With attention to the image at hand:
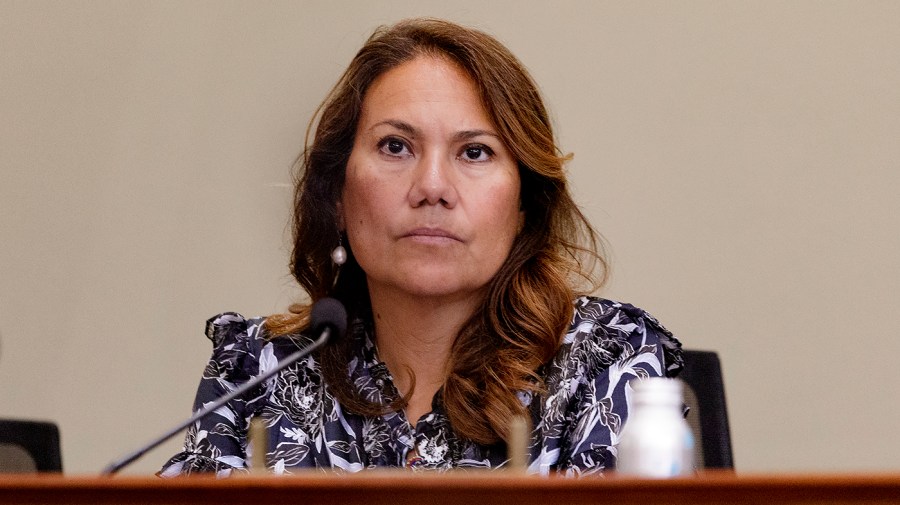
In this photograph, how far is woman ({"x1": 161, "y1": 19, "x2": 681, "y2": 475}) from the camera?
168 cm

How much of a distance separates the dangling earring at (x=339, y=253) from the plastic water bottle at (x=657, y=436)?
2.82ft

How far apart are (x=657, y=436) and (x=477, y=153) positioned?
82 cm

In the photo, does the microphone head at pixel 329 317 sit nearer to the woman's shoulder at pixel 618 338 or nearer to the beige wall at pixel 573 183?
the woman's shoulder at pixel 618 338

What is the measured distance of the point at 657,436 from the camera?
39.3 inches

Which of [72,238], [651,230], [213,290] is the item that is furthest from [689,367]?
[72,238]

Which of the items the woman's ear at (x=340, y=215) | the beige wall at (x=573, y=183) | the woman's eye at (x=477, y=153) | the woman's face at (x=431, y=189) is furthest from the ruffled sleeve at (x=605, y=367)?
the beige wall at (x=573, y=183)

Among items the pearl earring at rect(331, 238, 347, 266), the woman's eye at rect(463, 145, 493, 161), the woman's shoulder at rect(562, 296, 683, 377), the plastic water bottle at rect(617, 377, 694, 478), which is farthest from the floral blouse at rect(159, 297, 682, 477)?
the plastic water bottle at rect(617, 377, 694, 478)

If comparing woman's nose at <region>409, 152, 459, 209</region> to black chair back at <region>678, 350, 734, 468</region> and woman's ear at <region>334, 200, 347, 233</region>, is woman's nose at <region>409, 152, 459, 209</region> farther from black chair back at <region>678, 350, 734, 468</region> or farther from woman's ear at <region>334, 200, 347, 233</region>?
black chair back at <region>678, 350, 734, 468</region>

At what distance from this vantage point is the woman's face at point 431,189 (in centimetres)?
168

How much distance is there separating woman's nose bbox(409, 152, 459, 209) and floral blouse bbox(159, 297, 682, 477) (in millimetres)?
297

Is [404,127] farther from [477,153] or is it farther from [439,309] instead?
[439,309]

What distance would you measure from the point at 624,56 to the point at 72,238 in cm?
149

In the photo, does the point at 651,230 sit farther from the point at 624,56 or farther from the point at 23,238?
the point at 23,238

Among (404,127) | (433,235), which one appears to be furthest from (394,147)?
(433,235)
